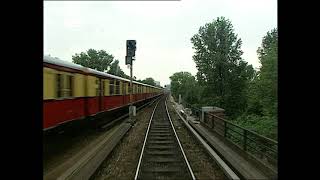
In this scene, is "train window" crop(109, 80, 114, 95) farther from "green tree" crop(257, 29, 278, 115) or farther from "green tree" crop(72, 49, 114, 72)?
"green tree" crop(72, 49, 114, 72)

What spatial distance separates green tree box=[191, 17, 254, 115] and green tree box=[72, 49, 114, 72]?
53.1 metres

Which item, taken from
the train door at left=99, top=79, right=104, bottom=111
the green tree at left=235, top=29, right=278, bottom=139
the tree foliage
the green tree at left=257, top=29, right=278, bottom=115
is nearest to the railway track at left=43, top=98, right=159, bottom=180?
the train door at left=99, top=79, right=104, bottom=111

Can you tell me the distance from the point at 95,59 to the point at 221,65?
208 ft

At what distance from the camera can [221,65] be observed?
1893 inches

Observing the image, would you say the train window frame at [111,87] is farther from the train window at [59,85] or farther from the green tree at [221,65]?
the green tree at [221,65]

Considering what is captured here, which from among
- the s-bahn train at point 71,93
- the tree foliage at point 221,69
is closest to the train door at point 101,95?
the s-bahn train at point 71,93

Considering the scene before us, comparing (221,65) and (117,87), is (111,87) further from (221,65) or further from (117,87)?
(221,65)

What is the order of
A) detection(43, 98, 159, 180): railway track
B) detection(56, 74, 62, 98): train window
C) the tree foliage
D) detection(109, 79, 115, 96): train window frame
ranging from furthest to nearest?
1. the tree foliage
2. detection(109, 79, 115, 96): train window frame
3. detection(56, 74, 62, 98): train window
4. detection(43, 98, 159, 180): railway track

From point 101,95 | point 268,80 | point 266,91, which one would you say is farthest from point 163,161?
point 266,91

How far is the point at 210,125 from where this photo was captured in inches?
797

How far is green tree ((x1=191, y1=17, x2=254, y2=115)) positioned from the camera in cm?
4831
